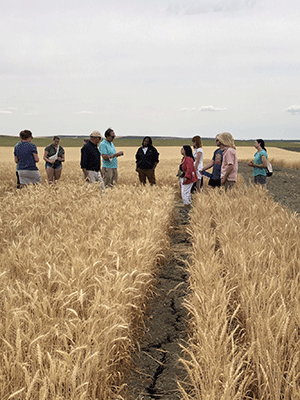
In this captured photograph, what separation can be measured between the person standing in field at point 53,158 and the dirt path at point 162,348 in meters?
5.64

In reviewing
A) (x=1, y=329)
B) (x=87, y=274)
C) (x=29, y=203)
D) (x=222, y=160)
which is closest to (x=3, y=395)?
(x=1, y=329)

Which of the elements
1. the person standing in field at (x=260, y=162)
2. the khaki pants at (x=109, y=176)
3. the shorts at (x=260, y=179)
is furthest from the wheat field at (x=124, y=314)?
the khaki pants at (x=109, y=176)

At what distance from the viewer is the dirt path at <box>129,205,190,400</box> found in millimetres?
2271

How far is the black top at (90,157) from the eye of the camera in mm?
7238

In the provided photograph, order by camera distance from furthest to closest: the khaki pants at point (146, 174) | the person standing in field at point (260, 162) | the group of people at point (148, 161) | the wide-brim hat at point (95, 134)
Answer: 1. the khaki pants at point (146, 174)
2. the wide-brim hat at point (95, 134)
3. the person standing in field at point (260, 162)
4. the group of people at point (148, 161)

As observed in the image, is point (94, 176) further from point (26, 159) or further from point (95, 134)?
point (26, 159)

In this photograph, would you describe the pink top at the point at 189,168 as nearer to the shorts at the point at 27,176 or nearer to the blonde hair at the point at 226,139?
the blonde hair at the point at 226,139

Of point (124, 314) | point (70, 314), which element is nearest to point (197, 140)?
point (124, 314)

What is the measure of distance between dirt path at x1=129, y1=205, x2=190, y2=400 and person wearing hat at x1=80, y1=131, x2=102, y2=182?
3.71 meters

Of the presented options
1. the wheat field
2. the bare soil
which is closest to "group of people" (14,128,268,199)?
the wheat field

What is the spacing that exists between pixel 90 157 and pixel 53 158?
2.06 m

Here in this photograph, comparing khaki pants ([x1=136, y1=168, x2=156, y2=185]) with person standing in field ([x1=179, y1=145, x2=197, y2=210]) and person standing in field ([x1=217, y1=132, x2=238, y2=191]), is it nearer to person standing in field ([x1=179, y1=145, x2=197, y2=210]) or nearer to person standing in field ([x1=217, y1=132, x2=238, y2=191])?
person standing in field ([x1=179, y1=145, x2=197, y2=210])

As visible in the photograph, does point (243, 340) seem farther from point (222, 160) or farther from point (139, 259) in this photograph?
point (222, 160)

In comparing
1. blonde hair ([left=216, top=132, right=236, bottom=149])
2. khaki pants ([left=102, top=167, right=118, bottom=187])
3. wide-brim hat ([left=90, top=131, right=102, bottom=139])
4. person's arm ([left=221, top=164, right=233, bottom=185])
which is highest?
wide-brim hat ([left=90, top=131, right=102, bottom=139])
